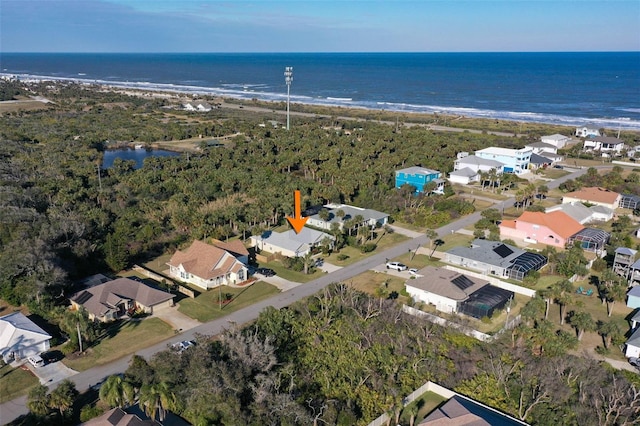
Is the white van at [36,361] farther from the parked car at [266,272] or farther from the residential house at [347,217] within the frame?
the residential house at [347,217]

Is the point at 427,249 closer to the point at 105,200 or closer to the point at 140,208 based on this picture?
the point at 140,208

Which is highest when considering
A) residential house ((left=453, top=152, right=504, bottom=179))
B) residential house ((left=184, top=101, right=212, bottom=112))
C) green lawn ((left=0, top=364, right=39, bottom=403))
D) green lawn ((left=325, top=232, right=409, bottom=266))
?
residential house ((left=184, top=101, right=212, bottom=112))

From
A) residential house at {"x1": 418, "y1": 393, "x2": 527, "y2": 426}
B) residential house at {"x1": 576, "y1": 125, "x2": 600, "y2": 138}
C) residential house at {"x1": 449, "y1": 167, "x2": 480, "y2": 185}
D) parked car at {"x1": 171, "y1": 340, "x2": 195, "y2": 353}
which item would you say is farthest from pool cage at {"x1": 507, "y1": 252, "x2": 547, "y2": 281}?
residential house at {"x1": 576, "y1": 125, "x2": 600, "y2": 138}

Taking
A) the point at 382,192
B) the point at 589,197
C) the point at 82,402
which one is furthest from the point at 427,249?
the point at 82,402

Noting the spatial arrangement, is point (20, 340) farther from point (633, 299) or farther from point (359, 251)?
point (633, 299)

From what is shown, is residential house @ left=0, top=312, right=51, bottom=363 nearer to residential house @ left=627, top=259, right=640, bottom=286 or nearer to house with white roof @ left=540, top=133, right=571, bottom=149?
residential house @ left=627, top=259, right=640, bottom=286

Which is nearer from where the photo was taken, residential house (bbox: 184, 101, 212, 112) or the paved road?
the paved road
